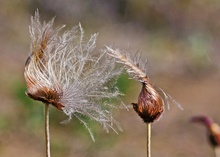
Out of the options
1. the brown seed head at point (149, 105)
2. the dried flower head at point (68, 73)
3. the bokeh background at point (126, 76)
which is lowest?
the brown seed head at point (149, 105)

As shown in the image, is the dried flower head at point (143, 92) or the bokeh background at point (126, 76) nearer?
the dried flower head at point (143, 92)

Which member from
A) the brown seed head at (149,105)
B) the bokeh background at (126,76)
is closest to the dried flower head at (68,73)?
the brown seed head at (149,105)

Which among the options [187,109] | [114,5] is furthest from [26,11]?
[187,109]

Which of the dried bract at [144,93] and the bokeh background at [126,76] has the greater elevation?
the bokeh background at [126,76]

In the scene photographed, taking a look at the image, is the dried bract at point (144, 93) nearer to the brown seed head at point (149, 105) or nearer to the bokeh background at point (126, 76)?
the brown seed head at point (149, 105)

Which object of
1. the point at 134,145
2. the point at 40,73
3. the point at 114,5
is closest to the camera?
the point at 40,73

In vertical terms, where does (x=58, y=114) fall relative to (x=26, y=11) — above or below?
below

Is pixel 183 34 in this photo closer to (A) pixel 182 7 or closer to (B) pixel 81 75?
(A) pixel 182 7
